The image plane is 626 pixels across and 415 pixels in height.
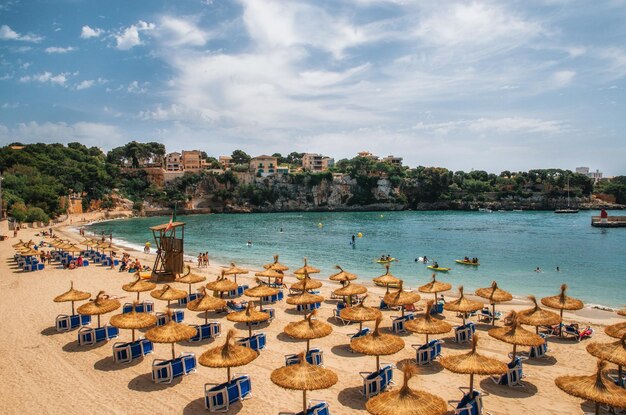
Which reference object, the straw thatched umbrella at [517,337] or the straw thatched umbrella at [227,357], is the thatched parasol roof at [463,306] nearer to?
the straw thatched umbrella at [517,337]

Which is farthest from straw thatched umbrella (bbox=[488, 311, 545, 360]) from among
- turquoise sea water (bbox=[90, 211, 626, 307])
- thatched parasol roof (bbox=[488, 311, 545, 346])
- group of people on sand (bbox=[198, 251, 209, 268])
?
group of people on sand (bbox=[198, 251, 209, 268])

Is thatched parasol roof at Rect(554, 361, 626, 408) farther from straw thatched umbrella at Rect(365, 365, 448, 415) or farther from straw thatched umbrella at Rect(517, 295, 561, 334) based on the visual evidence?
straw thatched umbrella at Rect(517, 295, 561, 334)

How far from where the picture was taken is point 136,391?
9812mm

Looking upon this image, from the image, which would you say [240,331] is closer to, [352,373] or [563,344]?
[352,373]

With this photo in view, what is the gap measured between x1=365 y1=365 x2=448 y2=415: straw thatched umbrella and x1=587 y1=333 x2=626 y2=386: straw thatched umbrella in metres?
5.05

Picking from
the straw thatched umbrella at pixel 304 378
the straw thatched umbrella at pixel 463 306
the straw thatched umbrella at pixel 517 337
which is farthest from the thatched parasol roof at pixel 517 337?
the straw thatched umbrella at pixel 304 378

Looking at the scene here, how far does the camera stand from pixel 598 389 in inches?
284

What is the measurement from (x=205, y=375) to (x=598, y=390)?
889 centimetres

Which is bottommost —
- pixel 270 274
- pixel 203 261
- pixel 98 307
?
pixel 203 261

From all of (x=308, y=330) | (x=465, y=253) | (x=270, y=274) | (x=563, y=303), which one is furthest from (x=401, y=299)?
(x=465, y=253)

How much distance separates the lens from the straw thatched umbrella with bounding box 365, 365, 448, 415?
6896 mm

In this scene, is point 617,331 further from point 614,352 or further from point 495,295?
point 495,295

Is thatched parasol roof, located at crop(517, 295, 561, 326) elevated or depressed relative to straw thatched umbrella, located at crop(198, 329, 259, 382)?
depressed

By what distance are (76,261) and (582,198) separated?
138 meters
